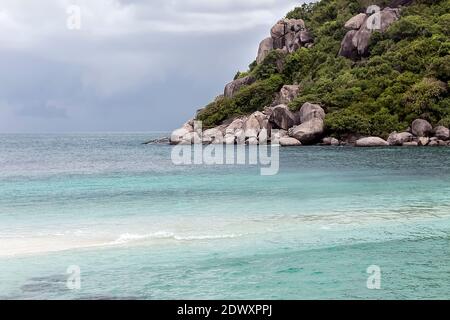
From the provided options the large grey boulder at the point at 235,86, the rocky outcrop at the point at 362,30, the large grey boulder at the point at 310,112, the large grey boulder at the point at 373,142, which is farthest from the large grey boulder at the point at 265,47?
the large grey boulder at the point at 373,142

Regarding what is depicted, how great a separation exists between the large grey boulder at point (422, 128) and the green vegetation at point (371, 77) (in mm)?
1103

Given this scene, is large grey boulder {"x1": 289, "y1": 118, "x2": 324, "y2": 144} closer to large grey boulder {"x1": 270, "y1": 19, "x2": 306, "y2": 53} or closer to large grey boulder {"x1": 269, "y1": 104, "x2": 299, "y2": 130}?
large grey boulder {"x1": 269, "y1": 104, "x2": 299, "y2": 130}

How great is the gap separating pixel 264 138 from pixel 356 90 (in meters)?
9.07

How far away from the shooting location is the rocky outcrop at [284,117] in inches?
1843

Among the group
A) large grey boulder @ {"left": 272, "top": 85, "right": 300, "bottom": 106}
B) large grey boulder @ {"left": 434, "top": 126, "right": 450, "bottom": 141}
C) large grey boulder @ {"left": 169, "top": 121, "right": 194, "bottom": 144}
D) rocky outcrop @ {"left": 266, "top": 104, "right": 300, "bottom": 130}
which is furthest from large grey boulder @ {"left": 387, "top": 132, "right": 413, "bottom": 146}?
large grey boulder @ {"left": 169, "top": 121, "right": 194, "bottom": 144}

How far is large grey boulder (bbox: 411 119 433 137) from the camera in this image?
41750 mm

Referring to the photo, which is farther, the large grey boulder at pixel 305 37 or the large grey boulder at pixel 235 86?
the large grey boulder at pixel 305 37

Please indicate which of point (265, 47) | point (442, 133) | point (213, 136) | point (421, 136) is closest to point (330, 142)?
point (421, 136)

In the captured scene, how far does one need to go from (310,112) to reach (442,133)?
386 inches

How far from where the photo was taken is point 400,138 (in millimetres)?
41906

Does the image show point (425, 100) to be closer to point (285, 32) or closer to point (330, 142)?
point (330, 142)

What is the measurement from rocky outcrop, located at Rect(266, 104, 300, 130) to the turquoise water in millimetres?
25522

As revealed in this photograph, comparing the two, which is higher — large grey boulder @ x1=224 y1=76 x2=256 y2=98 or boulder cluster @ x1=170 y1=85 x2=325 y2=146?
large grey boulder @ x1=224 y1=76 x2=256 y2=98

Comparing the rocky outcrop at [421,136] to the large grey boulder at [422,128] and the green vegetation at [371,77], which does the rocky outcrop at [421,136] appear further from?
the green vegetation at [371,77]
